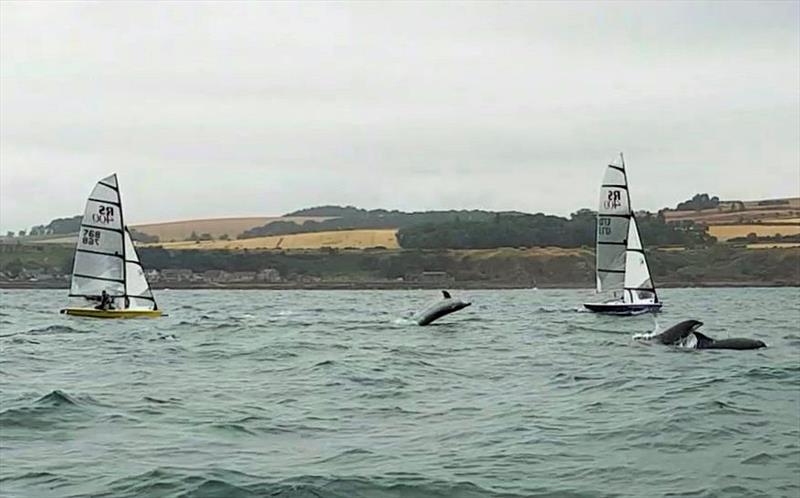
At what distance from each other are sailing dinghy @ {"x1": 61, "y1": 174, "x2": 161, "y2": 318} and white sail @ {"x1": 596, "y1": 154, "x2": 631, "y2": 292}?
2203cm

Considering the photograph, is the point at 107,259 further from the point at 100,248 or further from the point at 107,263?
the point at 100,248

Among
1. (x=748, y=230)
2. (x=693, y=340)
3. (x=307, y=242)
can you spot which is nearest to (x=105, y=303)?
(x=693, y=340)

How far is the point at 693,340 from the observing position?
30.1m

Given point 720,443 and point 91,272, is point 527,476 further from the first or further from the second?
point 91,272

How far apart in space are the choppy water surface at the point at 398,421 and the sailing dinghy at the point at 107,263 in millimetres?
20338

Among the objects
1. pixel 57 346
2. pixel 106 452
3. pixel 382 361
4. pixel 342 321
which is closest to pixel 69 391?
pixel 106 452

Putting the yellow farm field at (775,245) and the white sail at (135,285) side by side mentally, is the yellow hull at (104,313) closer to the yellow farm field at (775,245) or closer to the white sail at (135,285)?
the white sail at (135,285)

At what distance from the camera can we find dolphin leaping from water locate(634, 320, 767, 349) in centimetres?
2969

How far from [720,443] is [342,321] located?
3597 cm

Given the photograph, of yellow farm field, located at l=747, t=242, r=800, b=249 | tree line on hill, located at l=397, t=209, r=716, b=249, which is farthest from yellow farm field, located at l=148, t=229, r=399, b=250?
yellow farm field, located at l=747, t=242, r=800, b=249

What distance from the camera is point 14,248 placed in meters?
124

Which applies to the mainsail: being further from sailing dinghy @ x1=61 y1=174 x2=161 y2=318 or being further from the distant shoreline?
the distant shoreline

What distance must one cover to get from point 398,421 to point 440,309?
95.0ft

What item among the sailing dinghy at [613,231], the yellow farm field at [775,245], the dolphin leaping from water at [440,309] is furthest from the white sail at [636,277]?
the dolphin leaping from water at [440,309]
